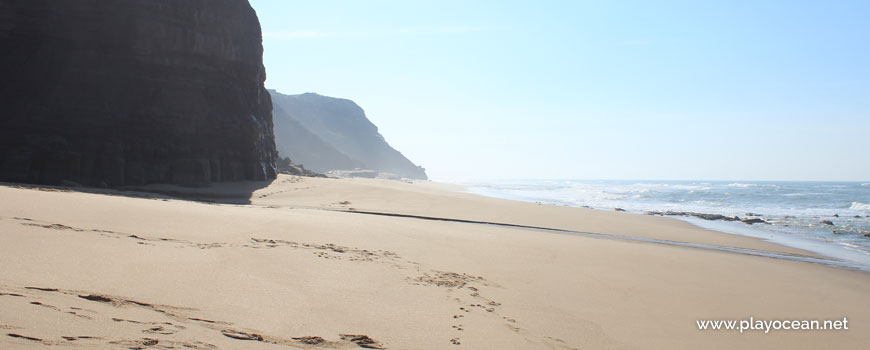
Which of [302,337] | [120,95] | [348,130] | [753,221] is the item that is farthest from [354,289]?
[348,130]

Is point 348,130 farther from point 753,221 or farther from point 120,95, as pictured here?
point 753,221

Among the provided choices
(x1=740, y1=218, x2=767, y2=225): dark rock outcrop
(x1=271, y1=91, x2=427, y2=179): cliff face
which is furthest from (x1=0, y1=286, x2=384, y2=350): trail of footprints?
(x1=271, y1=91, x2=427, y2=179): cliff face

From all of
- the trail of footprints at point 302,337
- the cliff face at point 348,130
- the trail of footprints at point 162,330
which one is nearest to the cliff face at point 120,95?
the trail of footprints at point 302,337

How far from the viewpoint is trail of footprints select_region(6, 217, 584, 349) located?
246cm

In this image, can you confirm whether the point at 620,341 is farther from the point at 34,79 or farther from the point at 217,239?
the point at 34,79

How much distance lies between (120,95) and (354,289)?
663 inches

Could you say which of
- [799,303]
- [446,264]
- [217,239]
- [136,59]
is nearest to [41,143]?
[136,59]

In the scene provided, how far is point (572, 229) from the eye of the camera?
12781 millimetres

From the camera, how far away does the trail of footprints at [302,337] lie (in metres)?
2.46

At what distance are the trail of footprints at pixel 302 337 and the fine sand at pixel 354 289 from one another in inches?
0.6

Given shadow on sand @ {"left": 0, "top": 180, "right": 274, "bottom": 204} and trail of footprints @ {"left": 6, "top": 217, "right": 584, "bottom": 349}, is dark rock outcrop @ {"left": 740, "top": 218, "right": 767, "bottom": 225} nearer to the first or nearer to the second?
trail of footprints @ {"left": 6, "top": 217, "right": 584, "bottom": 349}

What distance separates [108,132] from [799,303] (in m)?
19.0

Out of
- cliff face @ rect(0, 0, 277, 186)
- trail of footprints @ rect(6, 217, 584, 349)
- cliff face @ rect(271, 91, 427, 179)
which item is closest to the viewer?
trail of footprints @ rect(6, 217, 584, 349)

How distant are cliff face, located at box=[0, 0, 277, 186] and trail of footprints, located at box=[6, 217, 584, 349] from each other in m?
13.0
